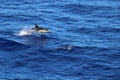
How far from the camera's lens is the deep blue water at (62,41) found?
190ft

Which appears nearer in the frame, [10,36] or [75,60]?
[75,60]

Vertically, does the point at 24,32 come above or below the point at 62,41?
above

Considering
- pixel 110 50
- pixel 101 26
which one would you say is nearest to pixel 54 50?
pixel 110 50

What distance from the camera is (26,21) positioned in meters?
76.5

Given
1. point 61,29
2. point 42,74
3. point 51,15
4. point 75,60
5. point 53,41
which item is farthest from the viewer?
point 51,15

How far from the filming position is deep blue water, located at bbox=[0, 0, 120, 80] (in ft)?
190

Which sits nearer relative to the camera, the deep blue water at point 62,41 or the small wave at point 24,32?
the deep blue water at point 62,41

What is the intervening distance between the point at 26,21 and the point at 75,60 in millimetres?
18766

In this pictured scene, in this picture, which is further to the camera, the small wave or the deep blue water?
the small wave

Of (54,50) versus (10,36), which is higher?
(10,36)

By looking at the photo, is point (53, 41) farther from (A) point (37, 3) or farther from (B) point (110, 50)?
(A) point (37, 3)

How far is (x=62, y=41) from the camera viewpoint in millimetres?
67125

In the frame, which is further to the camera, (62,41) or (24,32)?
(24,32)

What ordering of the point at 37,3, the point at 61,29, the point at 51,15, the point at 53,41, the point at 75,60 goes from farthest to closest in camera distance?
the point at 37,3 < the point at 51,15 < the point at 61,29 < the point at 53,41 < the point at 75,60
